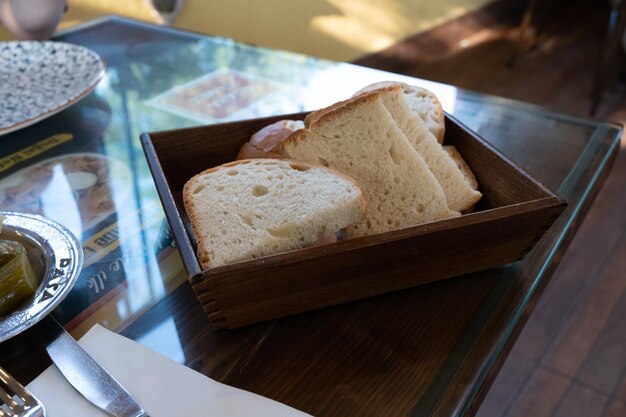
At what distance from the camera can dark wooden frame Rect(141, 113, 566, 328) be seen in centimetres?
42

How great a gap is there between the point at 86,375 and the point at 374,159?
1.03 ft

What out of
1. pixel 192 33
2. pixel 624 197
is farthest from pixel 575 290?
pixel 192 33

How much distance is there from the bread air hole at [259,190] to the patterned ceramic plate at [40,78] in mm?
419

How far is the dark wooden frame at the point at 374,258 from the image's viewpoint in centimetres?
42

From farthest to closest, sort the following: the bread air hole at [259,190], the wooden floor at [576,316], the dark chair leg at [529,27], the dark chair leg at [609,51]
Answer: the dark chair leg at [529,27] < the dark chair leg at [609,51] < the wooden floor at [576,316] < the bread air hole at [259,190]

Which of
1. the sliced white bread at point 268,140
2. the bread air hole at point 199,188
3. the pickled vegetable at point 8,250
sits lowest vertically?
the pickled vegetable at point 8,250

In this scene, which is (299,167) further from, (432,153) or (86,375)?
(86,375)

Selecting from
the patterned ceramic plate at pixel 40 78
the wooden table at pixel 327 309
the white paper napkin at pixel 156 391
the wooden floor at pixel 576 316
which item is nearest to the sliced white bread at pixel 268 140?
the wooden table at pixel 327 309

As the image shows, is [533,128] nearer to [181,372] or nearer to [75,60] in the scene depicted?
[181,372]

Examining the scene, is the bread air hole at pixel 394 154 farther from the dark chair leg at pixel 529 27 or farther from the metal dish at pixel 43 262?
the dark chair leg at pixel 529 27

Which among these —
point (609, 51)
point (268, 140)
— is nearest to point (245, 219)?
point (268, 140)

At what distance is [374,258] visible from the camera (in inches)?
17.5

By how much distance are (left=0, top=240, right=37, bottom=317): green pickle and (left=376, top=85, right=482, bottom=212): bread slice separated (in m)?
0.36

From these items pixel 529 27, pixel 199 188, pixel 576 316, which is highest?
pixel 199 188
